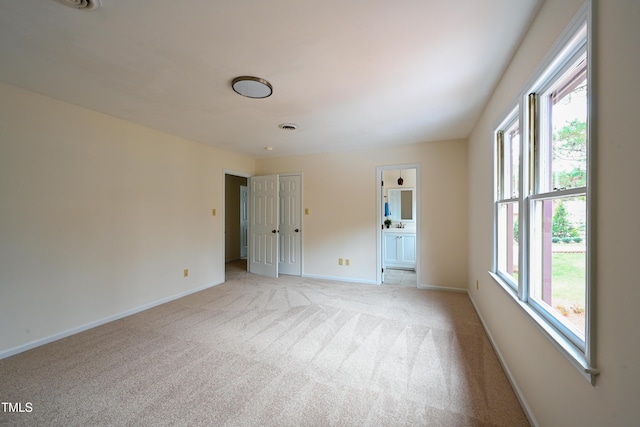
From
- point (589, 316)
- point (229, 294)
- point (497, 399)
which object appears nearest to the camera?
point (589, 316)

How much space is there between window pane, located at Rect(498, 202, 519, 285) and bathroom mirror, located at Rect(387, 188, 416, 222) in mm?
3538

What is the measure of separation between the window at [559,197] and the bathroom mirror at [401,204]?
4.01m

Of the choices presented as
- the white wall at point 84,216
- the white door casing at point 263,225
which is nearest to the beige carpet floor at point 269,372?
the white wall at point 84,216

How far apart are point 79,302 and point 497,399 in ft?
13.1

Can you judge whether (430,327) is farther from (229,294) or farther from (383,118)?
(229,294)

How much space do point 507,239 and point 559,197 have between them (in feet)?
4.00

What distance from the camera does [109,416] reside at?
162cm

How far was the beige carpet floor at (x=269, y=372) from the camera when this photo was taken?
1.63 metres

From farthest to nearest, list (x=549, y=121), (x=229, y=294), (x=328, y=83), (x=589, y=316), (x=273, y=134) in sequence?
(x=229, y=294) < (x=273, y=134) < (x=328, y=83) < (x=549, y=121) < (x=589, y=316)

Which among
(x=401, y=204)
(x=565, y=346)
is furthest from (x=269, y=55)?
(x=401, y=204)

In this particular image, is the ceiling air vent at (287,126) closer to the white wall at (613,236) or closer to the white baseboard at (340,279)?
the white wall at (613,236)

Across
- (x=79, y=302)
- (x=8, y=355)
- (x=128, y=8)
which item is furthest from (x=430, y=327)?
(x=8, y=355)

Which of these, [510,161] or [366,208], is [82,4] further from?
[366,208]

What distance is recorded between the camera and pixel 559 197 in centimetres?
134
